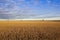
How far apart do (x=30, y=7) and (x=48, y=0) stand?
188mm

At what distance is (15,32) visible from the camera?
3.52ft

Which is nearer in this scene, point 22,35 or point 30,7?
point 22,35

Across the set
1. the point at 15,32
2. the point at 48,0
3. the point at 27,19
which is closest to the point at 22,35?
the point at 15,32

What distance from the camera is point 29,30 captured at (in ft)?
3.56

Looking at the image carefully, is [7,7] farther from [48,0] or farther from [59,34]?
[59,34]

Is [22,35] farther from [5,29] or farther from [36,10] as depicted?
[36,10]

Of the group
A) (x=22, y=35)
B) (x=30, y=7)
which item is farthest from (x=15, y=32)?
(x=30, y=7)

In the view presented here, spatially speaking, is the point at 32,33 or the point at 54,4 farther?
the point at 54,4

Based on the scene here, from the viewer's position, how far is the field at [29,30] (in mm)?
1048

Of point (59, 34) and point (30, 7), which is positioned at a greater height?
point (30, 7)

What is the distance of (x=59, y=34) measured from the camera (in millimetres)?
1072

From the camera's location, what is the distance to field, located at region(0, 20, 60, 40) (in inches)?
41.3

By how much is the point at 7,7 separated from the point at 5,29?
0.77 feet

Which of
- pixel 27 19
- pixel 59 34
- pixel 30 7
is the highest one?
pixel 30 7
